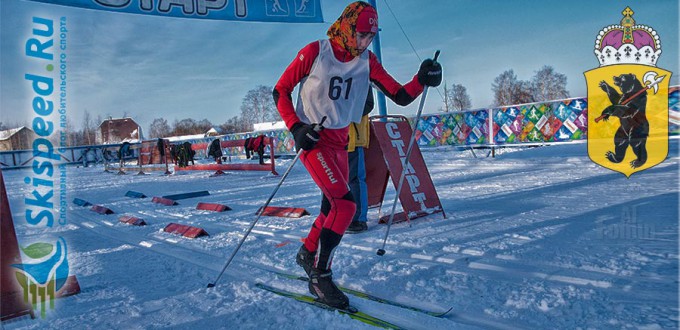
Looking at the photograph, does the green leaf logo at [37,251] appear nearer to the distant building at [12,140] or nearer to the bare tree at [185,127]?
the distant building at [12,140]

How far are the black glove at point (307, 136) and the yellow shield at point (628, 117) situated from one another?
6.41 m

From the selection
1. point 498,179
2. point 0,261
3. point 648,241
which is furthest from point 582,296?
point 498,179

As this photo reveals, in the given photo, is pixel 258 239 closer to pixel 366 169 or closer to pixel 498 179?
pixel 366 169

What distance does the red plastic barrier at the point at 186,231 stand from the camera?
427 cm

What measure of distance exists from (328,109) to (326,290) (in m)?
1.15

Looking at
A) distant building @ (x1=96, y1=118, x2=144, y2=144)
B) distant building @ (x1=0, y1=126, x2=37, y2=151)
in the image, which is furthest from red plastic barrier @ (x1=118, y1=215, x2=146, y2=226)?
distant building @ (x1=96, y1=118, x2=144, y2=144)

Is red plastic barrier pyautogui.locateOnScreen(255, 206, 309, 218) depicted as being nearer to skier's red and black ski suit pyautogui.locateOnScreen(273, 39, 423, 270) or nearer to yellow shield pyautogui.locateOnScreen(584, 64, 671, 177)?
skier's red and black ski suit pyautogui.locateOnScreen(273, 39, 423, 270)

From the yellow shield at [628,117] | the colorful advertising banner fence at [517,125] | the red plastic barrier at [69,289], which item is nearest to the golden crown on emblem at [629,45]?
the yellow shield at [628,117]

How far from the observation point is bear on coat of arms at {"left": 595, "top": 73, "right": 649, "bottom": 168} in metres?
8.28

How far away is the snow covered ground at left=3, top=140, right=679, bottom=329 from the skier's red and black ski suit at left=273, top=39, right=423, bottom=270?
394 mm

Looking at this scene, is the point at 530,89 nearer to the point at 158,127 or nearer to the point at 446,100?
the point at 446,100

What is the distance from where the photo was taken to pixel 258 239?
4035mm

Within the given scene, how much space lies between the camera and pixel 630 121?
9641mm

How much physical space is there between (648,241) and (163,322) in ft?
11.7
